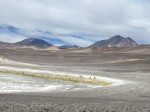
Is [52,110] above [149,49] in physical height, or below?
below

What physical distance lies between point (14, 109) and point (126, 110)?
5.94 metres

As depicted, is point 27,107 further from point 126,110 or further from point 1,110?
point 126,110

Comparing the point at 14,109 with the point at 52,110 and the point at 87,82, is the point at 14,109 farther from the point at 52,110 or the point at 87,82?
the point at 87,82

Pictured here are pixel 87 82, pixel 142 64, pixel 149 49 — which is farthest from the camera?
pixel 149 49

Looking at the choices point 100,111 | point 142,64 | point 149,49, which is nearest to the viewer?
point 100,111

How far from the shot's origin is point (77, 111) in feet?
58.5

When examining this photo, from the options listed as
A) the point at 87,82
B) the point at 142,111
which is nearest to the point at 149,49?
the point at 87,82

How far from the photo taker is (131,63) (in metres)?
96.2

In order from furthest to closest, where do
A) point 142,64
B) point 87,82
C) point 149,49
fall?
point 149,49 → point 142,64 → point 87,82

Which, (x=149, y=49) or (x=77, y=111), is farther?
(x=149, y=49)

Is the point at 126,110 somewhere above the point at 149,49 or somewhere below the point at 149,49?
below

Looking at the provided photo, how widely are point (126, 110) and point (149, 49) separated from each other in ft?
468

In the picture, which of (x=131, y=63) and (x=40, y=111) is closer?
(x=40, y=111)

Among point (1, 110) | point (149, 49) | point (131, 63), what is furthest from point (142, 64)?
point (1, 110)
